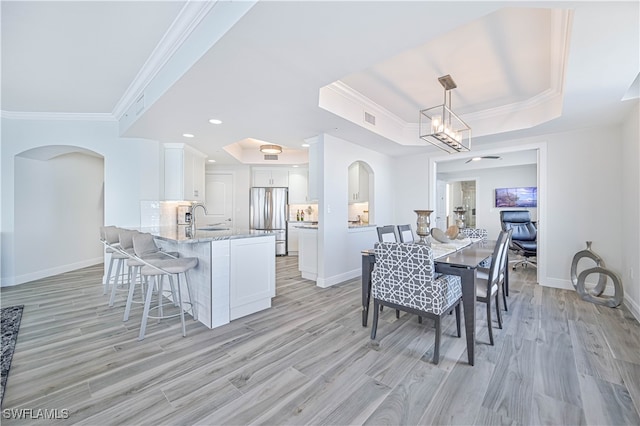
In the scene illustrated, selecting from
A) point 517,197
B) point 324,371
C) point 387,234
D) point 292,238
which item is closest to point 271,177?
point 292,238

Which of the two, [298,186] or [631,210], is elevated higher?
[298,186]

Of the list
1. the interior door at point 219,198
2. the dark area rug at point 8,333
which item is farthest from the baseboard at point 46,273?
the interior door at point 219,198

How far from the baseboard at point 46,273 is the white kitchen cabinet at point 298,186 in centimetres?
443

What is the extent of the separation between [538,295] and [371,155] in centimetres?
329

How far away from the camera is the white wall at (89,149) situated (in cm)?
404

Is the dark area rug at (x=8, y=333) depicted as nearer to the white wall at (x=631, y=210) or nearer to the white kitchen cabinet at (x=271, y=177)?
the white kitchen cabinet at (x=271, y=177)

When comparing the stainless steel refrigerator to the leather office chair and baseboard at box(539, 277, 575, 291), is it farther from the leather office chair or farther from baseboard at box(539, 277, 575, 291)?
baseboard at box(539, 277, 575, 291)

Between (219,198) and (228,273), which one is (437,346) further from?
(219,198)

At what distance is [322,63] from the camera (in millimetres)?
2146

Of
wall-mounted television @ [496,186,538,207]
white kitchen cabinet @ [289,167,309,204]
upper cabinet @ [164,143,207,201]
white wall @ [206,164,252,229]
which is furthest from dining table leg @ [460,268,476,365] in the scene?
wall-mounted television @ [496,186,538,207]

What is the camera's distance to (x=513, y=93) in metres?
3.50

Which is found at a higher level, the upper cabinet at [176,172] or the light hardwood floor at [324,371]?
the upper cabinet at [176,172]

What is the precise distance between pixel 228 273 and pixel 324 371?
4.51 feet

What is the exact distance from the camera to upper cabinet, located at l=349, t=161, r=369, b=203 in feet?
18.5
